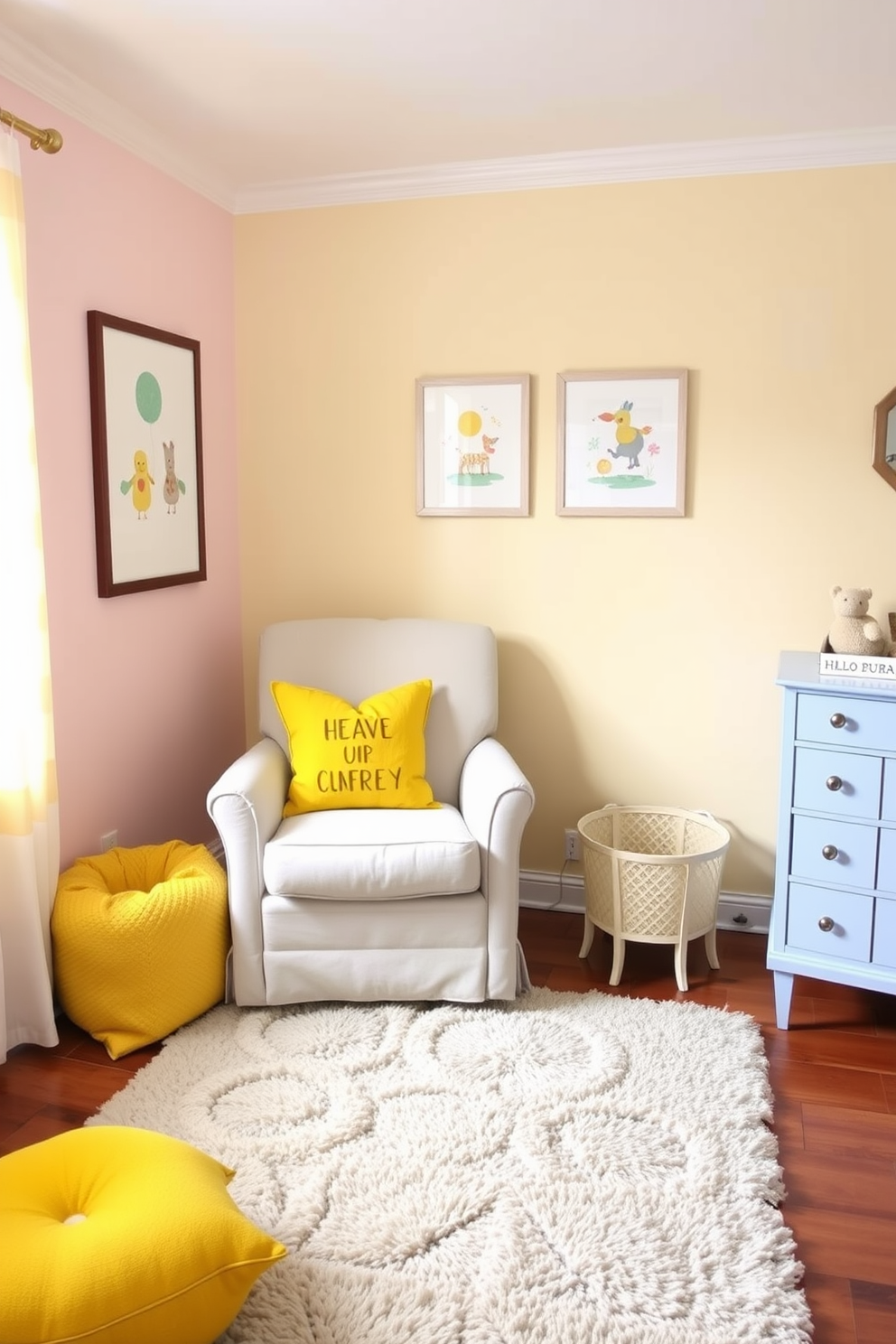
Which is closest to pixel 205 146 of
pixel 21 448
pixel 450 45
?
pixel 450 45

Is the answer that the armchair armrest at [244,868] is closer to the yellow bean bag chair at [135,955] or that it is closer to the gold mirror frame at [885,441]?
the yellow bean bag chair at [135,955]

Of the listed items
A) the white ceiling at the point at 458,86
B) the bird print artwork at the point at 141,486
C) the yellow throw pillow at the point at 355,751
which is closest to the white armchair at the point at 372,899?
the yellow throw pillow at the point at 355,751

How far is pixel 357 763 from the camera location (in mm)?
2969

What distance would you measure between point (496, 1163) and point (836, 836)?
1163 millimetres

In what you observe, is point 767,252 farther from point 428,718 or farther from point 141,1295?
point 141,1295

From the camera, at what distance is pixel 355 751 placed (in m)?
2.97

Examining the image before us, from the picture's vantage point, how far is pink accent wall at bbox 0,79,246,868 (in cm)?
264

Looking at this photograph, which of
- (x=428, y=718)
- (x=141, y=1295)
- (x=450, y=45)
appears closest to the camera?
(x=141, y=1295)

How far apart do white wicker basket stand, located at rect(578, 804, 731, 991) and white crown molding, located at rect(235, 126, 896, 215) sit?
1.95 metres

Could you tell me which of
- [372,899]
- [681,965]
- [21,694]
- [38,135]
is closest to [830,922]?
[681,965]

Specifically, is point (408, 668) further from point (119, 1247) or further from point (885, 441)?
point (119, 1247)

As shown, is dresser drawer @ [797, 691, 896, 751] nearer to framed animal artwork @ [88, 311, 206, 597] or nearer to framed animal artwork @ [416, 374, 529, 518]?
framed animal artwork @ [416, 374, 529, 518]

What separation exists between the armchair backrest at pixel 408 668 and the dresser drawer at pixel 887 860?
1175 millimetres

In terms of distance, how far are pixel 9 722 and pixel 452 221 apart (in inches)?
81.5
